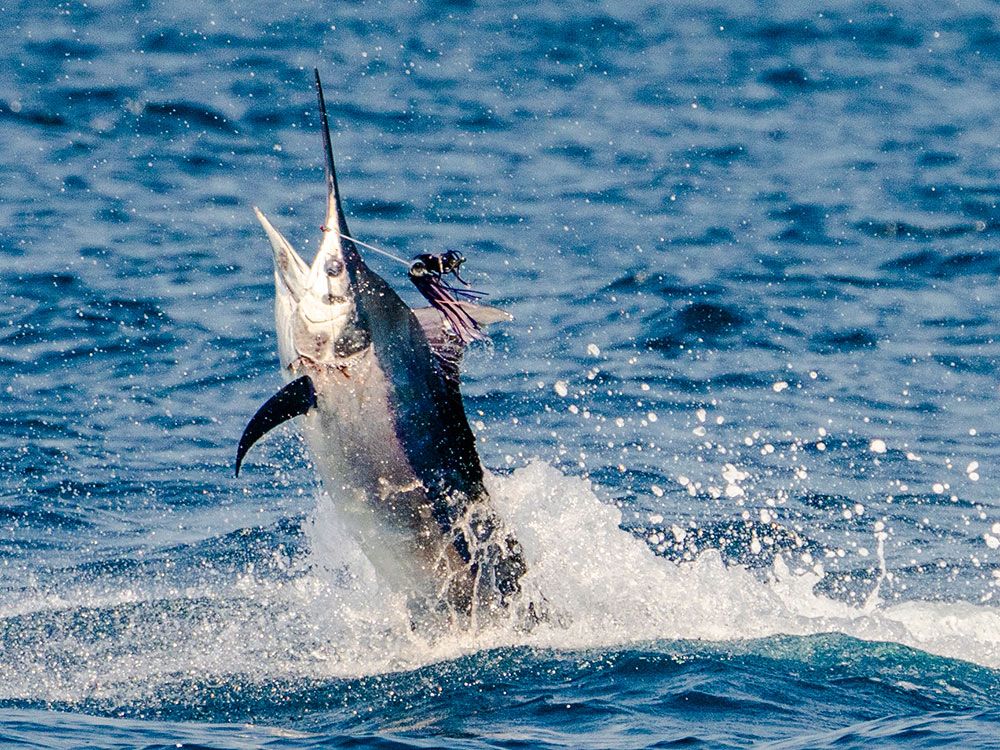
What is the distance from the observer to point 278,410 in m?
6.73

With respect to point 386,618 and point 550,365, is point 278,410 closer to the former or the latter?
point 386,618

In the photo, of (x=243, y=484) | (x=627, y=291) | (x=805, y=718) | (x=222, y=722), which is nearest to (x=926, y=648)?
(x=805, y=718)

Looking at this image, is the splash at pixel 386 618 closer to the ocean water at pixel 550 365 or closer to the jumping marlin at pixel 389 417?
the ocean water at pixel 550 365

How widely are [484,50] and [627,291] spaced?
750 cm

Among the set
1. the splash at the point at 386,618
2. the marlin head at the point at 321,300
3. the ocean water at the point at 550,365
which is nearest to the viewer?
the marlin head at the point at 321,300

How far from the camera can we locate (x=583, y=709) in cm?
673

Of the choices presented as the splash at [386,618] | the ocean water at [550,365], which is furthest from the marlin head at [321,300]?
the ocean water at [550,365]

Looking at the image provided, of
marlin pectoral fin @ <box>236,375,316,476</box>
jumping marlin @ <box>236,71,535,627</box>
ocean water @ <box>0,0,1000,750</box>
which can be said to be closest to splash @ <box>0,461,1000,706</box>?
ocean water @ <box>0,0,1000,750</box>

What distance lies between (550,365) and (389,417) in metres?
6.93

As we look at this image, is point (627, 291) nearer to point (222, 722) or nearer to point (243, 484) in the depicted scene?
point (243, 484)

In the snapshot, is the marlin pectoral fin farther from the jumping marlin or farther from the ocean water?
the ocean water

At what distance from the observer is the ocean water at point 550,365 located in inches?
286

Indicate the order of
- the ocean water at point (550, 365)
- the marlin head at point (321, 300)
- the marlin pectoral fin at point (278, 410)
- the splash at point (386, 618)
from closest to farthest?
the marlin pectoral fin at point (278, 410)
the marlin head at point (321, 300)
the ocean water at point (550, 365)
the splash at point (386, 618)

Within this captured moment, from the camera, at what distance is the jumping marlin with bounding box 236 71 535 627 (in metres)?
7.00
